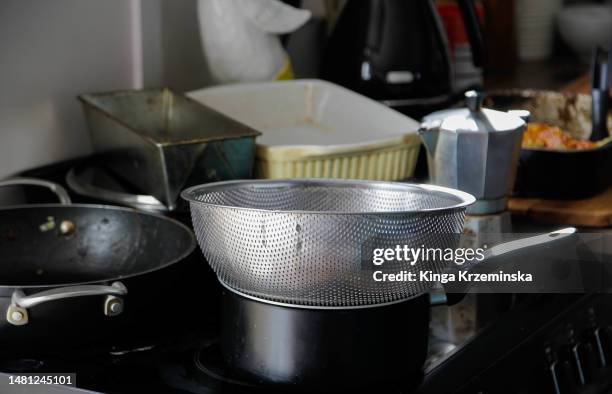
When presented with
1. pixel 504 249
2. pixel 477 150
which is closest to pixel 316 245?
pixel 504 249

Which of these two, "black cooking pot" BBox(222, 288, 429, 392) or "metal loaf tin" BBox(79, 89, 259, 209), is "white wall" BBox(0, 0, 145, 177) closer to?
"metal loaf tin" BBox(79, 89, 259, 209)

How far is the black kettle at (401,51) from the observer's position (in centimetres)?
149

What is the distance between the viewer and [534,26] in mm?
2404

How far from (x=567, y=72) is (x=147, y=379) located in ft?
5.23

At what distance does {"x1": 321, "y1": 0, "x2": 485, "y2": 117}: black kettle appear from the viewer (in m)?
1.49

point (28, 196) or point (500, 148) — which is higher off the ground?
point (500, 148)

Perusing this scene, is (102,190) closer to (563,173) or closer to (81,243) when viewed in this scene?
(81,243)

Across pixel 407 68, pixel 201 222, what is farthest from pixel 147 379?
pixel 407 68

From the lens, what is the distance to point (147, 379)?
0.88 metres

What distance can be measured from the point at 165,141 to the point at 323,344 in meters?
0.37

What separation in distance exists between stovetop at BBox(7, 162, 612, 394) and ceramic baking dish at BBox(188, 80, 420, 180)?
15cm

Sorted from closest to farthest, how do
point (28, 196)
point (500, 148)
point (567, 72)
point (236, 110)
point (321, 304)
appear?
point (321, 304), point (500, 148), point (28, 196), point (236, 110), point (567, 72)

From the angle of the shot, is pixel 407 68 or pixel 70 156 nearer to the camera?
pixel 70 156

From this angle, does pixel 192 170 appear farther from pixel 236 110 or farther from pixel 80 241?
pixel 236 110
